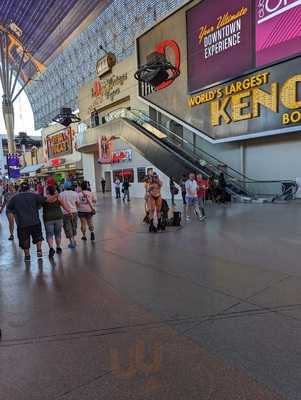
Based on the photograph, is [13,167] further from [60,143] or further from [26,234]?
[60,143]

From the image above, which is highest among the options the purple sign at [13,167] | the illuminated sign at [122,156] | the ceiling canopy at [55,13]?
the ceiling canopy at [55,13]

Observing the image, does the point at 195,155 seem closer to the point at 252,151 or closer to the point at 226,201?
the point at 252,151

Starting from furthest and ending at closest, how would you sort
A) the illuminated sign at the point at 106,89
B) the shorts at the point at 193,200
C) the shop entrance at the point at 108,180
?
the shop entrance at the point at 108,180 → the illuminated sign at the point at 106,89 → the shorts at the point at 193,200

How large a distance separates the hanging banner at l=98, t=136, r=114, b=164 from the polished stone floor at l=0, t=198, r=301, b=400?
1822 cm

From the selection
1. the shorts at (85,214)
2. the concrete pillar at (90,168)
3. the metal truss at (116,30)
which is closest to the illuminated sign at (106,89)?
the metal truss at (116,30)

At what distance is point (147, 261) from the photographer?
5746 mm

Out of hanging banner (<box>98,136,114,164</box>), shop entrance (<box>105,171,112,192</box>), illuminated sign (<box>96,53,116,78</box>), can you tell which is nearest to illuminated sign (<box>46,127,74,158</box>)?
shop entrance (<box>105,171,112,192</box>)

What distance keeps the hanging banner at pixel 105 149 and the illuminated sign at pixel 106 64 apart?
8799 millimetres

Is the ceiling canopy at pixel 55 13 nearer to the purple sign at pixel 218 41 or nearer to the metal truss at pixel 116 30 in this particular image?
the metal truss at pixel 116 30

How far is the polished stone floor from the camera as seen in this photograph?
7.62 feet

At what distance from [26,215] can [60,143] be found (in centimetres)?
3795

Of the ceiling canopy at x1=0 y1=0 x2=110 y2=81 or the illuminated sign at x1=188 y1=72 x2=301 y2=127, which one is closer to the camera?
the illuminated sign at x1=188 y1=72 x2=301 y2=127

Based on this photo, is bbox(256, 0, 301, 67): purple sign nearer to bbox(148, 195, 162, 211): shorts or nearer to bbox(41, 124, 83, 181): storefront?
bbox(148, 195, 162, 211): shorts

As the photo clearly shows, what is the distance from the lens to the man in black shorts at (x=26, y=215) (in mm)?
6242
